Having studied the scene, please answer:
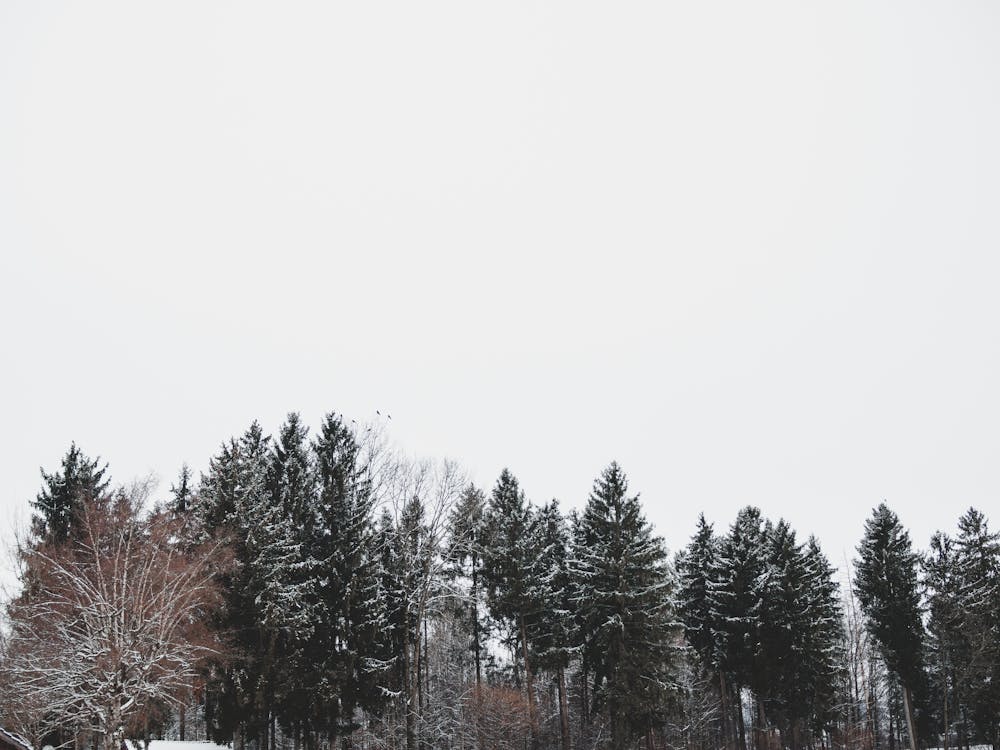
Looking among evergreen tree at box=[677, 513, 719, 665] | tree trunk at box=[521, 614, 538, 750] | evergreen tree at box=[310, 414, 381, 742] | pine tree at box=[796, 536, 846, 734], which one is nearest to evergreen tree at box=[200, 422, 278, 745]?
evergreen tree at box=[310, 414, 381, 742]

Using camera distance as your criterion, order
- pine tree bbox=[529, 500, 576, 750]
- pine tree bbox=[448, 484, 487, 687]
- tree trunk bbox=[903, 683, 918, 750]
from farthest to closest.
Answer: tree trunk bbox=[903, 683, 918, 750]
pine tree bbox=[529, 500, 576, 750]
pine tree bbox=[448, 484, 487, 687]

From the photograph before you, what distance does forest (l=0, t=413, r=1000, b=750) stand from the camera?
3222cm

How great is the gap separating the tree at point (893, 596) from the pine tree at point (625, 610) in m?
14.5

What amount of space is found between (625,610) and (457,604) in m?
8.71

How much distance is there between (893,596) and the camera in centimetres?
4372

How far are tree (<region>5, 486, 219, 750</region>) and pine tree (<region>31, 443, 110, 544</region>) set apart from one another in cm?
144

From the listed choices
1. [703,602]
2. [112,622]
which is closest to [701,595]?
[703,602]

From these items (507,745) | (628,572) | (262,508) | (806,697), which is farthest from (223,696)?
(806,697)

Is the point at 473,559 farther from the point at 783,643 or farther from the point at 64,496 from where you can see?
the point at 64,496

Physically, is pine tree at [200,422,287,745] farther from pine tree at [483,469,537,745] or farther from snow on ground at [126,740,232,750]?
pine tree at [483,469,537,745]

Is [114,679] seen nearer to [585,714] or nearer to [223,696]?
[223,696]

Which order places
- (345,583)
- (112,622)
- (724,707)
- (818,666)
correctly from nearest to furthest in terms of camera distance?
1. (112,622)
2. (345,583)
3. (818,666)
4. (724,707)

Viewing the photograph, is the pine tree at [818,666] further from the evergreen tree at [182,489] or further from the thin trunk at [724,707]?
the evergreen tree at [182,489]

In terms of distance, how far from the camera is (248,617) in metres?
33.2
